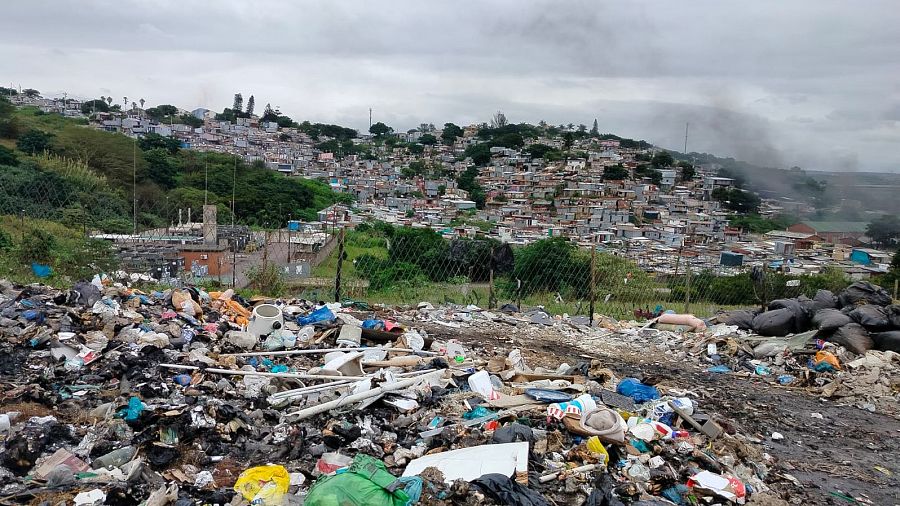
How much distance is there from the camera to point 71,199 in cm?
902

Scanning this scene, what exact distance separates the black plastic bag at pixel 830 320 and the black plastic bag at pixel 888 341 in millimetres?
293

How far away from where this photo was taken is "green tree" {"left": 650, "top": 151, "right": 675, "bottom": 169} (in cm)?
3838

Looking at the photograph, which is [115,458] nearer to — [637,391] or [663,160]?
[637,391]

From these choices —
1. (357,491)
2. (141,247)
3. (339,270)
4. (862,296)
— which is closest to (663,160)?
(862,296)

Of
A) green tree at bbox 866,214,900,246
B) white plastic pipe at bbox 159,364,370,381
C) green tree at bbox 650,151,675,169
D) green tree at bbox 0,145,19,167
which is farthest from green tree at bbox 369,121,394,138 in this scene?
white plastic pipe at bbox 159,364,370,381

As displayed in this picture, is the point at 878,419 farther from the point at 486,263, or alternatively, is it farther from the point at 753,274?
the point at 753,274

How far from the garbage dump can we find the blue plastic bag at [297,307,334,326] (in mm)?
19

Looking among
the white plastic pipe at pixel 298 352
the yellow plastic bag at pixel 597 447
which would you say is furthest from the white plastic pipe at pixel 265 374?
the yellow plastic bag at pixel 597 447

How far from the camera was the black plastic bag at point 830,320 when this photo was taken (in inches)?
255

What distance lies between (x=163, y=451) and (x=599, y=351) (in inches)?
174

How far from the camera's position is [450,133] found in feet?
229

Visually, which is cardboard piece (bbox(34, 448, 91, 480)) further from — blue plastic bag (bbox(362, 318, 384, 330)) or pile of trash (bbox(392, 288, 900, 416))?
pile of trash (bbox(392, 288, 900, 416))

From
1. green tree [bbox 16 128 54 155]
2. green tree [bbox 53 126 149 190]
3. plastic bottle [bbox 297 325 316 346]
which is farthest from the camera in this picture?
green tree [bbox 16 128 54 155]

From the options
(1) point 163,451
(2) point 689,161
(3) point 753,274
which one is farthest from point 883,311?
(2) point 689,161
